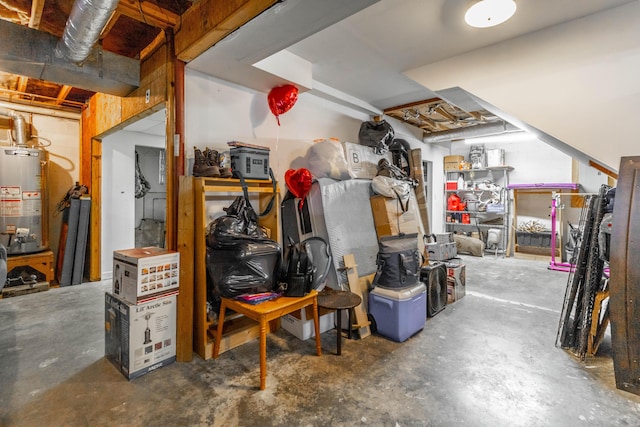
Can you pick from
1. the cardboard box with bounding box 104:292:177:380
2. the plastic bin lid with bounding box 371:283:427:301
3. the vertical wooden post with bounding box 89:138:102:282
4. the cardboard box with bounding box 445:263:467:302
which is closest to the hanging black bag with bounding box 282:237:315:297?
the plastic bin lid with bounding box 371:283:427:301

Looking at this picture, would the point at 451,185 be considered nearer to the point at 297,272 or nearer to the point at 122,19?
the point at 297,272

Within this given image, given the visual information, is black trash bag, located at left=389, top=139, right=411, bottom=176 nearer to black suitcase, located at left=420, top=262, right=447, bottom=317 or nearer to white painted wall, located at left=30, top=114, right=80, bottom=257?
black suitcase, located at left=420, top=262, right=447, bottom=317

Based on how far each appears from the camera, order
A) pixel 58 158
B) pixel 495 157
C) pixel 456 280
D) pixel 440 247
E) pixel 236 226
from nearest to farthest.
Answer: pixel 236 226 → pixel 456 280 → pixel 440 247 → pixel 58 158 → pixel 495 157

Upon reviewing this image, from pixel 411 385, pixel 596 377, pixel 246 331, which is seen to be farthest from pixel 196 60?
pixel 596 377

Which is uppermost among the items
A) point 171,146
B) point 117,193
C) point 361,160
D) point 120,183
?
point 361,160

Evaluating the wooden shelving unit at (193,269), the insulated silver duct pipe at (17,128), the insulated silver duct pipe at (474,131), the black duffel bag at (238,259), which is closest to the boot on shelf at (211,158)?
the wooden shelving unit at (193,269)

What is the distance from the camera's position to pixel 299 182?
3.06 metres

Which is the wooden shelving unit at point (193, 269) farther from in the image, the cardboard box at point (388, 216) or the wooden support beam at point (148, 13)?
the cardboard box at point (388, 216)

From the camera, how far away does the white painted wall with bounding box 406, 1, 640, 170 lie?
2.27 metres

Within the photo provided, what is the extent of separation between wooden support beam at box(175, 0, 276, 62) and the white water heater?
10.4 feet

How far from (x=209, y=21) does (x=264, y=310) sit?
1.95 meters

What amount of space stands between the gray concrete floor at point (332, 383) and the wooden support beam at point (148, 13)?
257 cm

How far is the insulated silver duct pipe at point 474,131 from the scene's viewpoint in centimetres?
526

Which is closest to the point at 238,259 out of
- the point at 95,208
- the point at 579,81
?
the point at 579,81
